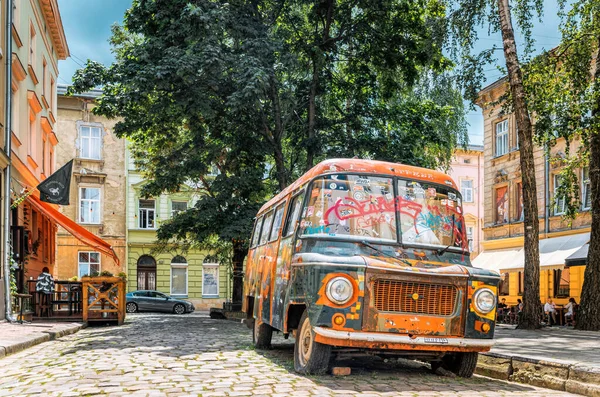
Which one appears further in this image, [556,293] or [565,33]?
[556,293]

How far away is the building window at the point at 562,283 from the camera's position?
2975cm

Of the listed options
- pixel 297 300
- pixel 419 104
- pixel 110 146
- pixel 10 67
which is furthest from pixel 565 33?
pixel 110 146

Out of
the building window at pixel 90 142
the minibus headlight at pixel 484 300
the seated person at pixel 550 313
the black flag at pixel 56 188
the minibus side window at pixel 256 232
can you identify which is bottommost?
the seated person at pixel 550 313

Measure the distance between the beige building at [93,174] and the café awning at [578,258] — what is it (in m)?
28.7

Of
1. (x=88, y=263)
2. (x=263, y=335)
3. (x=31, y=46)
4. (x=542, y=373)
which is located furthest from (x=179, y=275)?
(x=542, y=373)

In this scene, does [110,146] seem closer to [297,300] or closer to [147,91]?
[147,91]

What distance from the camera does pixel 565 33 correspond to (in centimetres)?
1842

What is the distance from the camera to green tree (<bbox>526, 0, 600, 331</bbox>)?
58.2ft

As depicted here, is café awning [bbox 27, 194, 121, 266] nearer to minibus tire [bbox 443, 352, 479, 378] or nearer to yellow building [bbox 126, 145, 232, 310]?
minibus tire [bbox 443, 352, 479, 378]

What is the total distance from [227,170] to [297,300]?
1761 centimetres

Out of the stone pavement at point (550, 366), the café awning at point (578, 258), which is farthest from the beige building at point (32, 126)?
the café awning at point (578, 258)

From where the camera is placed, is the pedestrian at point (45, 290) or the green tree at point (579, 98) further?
the pedestrian at point (45, 290)

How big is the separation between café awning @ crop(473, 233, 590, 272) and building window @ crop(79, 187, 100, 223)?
24.3m

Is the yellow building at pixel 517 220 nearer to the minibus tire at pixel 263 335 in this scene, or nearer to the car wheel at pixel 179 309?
the car wheel at pixel 179 309
